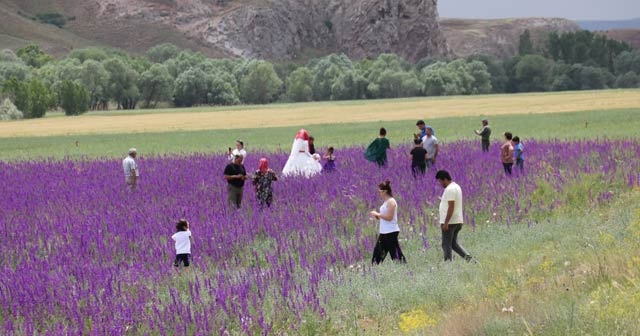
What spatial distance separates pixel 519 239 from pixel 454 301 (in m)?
3.92

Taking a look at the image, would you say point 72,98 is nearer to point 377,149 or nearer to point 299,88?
point 299,88

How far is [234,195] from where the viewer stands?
18.4m

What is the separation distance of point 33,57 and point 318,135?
4315 inches

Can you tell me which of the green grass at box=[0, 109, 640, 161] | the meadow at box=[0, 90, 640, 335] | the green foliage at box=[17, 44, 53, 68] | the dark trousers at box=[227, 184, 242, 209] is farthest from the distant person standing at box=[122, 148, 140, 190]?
the green foliage at box=[17, 44, 53, 68]

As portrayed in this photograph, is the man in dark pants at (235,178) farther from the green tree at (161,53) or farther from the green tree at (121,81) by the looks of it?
the green tree at (161,53)

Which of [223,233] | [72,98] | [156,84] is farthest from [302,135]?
[156,84]

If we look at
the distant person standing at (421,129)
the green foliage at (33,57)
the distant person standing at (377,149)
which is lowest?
the distant person standing at (377,149)

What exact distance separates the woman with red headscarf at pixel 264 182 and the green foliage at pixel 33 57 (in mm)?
130909

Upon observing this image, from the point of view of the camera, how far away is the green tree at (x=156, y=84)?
114 meters

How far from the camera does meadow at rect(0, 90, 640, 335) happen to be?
920 cm

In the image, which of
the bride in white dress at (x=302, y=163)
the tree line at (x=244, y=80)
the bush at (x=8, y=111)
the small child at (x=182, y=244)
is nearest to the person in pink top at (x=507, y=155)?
the bride in white dress at (x=302, y=163)

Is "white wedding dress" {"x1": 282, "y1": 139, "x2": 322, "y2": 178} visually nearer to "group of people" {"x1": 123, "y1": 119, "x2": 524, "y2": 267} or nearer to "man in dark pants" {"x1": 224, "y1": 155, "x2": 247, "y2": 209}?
"group of people" {"x1": 123, "y1": 119, "x2": 524, "y2": 267}

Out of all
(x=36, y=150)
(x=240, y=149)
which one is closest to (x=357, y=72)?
(x=36, y=150)

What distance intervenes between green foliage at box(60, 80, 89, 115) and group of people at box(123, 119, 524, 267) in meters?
75.3
